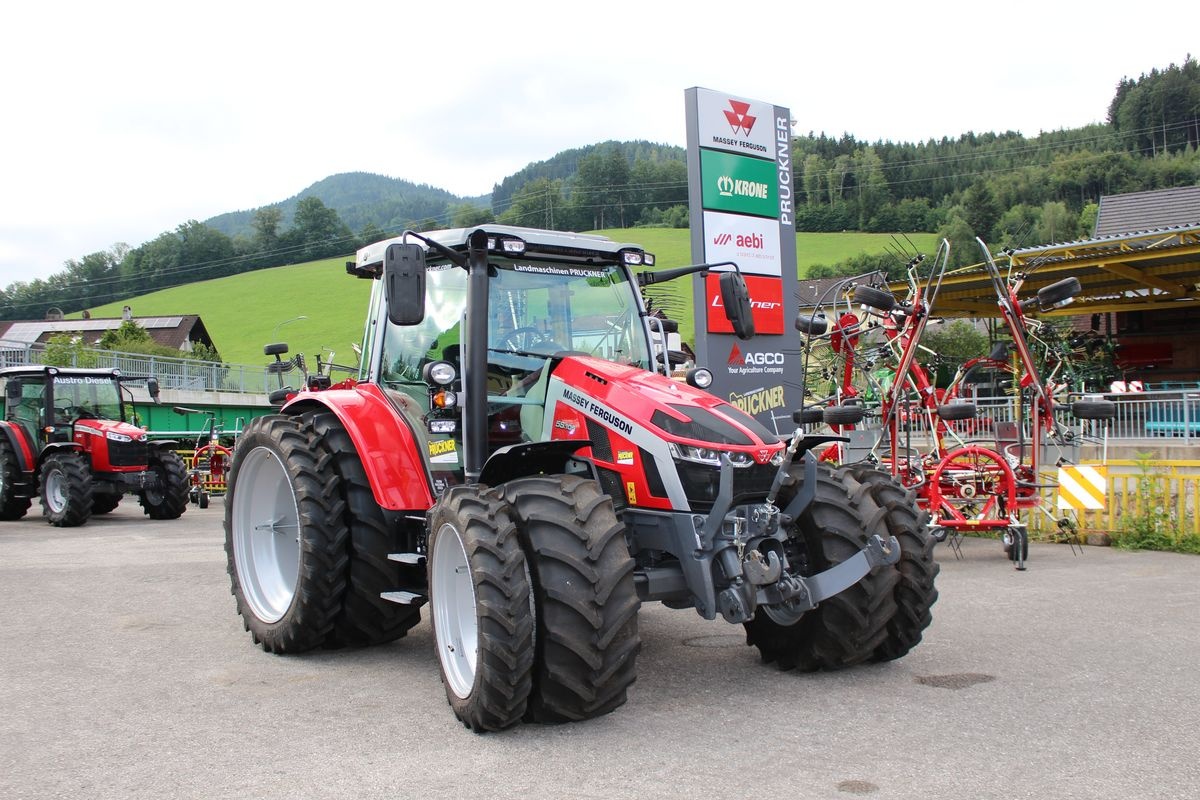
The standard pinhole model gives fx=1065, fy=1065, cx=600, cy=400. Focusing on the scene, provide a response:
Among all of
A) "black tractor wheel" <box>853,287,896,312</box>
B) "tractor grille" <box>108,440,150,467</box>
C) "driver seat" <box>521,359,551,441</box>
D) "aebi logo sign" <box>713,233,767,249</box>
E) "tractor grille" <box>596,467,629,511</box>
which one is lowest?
"tractor grille" <box>108,440,150,467</box>

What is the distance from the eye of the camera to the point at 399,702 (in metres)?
5.37

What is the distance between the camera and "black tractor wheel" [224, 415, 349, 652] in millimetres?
6203

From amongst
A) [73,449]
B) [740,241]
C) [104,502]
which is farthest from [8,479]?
[740,241]

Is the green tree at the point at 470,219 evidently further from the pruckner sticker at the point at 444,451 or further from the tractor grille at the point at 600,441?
the tractor grille at the point at 600,441

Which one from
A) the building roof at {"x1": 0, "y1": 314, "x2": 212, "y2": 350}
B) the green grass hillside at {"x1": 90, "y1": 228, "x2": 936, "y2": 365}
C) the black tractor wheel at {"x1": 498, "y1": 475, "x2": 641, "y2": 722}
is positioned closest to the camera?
the black tractor wheel at {"x1": 498, "y1": 475, "x2": 641, "y2": 722}

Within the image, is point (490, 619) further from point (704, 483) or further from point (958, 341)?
point (958, 341)

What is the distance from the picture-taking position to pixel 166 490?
16547mm

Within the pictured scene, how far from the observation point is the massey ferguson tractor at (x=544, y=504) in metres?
4.66

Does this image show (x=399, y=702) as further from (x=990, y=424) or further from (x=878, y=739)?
(x=990, y=424)

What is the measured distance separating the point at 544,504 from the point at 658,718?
115 cm

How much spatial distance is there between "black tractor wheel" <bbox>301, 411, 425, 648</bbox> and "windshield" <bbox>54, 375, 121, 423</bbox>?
11.8 m

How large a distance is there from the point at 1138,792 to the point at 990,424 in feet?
53.6

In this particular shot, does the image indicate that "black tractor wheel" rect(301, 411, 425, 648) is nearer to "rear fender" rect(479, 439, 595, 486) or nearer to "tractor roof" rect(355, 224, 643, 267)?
"rear fender" rect(479, 439, 595, 486)

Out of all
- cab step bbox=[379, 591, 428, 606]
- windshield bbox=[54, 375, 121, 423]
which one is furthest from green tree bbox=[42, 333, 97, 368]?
cab step bbox=[379, 591, 428, 606]
